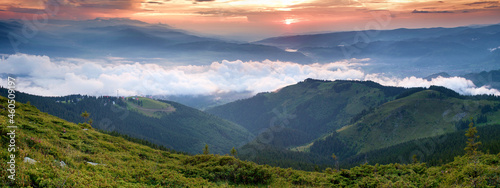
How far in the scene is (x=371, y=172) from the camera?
1594 inches

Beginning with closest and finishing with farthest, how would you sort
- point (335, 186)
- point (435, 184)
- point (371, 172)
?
point (435, 184) < point (335, 186) < point (371, 172)

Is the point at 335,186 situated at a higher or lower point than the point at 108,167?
lower

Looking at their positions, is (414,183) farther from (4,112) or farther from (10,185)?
(4,112)

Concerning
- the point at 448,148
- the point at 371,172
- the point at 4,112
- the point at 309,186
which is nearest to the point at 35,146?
the point at 4,112

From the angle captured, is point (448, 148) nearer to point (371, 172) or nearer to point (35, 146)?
point (371, 172)

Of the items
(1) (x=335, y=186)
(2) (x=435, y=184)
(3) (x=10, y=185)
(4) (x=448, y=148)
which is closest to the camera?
(3) (x=10, y=185)

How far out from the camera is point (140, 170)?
32.3 m

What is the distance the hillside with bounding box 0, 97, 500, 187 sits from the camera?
21.8 m

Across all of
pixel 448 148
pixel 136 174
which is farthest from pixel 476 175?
pixel 448 148

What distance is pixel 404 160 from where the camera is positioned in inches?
7751

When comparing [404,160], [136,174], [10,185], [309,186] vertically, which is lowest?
[404,160]

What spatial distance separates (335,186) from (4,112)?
48988 mm

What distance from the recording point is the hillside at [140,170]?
21828mm

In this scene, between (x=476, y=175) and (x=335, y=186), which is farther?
(x=335, y=186)
